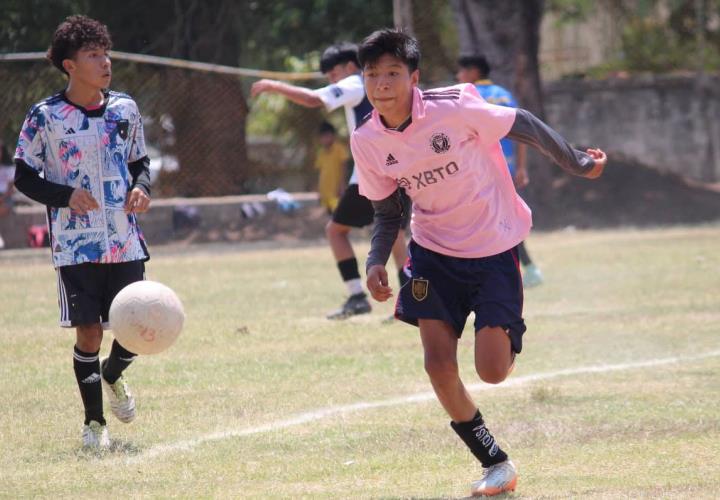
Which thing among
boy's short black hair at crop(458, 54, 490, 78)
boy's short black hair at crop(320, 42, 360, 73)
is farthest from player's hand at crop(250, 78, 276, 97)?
boy's short black hair at crop(458, 54, 490, 78)

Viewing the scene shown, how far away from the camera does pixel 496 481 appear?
18.0 feet

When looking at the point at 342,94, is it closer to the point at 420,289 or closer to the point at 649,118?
the point at 420,289

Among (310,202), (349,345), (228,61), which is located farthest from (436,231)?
(228,61)

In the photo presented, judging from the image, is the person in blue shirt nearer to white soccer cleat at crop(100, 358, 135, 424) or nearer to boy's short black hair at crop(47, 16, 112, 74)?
boy's short black hair at crop(47, 16, 112, 74)

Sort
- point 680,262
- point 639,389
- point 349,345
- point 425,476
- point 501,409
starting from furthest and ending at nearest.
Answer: point 680,262 < point 349,345 < point 639,389 < point 501,409 < point 425,476

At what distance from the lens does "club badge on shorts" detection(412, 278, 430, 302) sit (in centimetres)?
564

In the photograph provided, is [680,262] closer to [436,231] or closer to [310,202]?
[310,202]

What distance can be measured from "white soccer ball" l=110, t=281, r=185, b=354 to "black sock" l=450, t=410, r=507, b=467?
59.5 inches

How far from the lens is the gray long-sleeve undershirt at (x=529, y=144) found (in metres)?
5.64

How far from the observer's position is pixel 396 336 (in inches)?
405

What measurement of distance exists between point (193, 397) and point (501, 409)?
189 cm

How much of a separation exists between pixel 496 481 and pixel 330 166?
16.2m

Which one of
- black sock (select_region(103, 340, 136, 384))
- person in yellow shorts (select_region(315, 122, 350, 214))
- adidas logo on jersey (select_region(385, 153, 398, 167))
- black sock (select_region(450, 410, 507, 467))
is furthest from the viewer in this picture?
person in yellow shorts (select_region(315, 122, 350, 214))

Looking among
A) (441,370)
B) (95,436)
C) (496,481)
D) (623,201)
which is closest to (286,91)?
(95,436)
